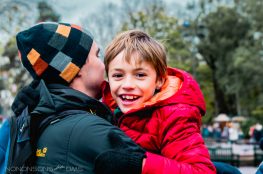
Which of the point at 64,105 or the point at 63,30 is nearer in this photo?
the point at 64,105

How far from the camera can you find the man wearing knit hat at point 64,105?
6.17ft

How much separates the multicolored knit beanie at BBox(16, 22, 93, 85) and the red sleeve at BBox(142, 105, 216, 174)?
0.49m

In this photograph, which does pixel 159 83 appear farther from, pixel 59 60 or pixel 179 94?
pixel 59 60

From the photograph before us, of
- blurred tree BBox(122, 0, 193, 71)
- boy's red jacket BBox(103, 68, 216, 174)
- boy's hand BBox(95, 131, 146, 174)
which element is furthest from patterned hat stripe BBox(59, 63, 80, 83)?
blurred tree BBox(122, 0, 193, 71)

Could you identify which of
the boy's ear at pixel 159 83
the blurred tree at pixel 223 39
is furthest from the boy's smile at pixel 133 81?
the blurred tree at pixel 223 39

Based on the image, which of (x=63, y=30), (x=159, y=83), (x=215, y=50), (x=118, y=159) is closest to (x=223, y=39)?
(x=215, y=50)

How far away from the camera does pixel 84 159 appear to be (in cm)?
188

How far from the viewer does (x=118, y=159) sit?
183 centimetres

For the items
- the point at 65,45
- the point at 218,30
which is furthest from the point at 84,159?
the point at 218,30

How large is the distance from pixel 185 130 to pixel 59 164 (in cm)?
53

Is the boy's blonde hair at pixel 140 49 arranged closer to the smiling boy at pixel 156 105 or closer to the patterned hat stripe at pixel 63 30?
the smiling boy at pixel 156 105

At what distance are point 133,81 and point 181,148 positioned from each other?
44 cm

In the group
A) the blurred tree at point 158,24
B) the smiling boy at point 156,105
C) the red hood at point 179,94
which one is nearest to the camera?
the smiling boy at point 156,105

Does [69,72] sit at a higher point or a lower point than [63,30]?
lower
